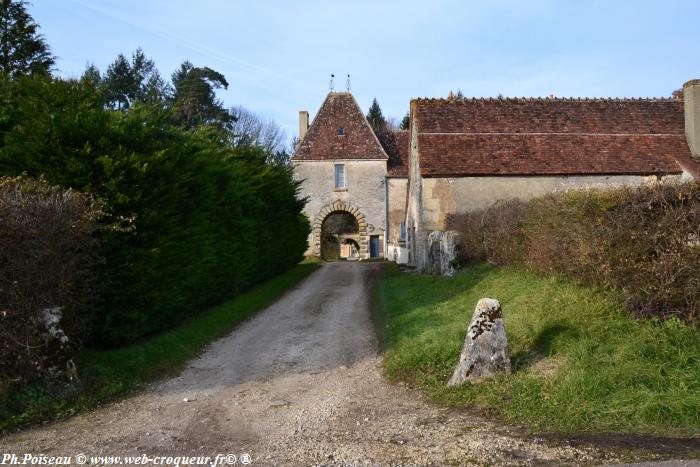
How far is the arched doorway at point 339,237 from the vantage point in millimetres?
51781

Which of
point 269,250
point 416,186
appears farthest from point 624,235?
point 416,186

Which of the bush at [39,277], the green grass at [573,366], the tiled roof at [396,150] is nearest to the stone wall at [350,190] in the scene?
the tiled roof at [396,150]

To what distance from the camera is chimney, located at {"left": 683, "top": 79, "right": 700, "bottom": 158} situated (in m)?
21.4

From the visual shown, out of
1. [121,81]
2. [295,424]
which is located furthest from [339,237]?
[295,424]

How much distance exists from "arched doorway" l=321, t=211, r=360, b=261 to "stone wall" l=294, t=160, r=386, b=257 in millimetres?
9885

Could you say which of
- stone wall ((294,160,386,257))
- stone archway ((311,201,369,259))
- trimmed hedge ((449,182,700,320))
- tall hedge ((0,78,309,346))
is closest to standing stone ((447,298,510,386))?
trimmed hedge ((449,182,700,320))

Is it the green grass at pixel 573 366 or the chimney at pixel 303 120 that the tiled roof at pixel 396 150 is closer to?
the chimney at pixel 303 120

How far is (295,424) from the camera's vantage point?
6004 millimetres

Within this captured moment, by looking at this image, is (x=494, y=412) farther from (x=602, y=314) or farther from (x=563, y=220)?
(x=563, y=220)

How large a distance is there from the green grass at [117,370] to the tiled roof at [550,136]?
11.6 metres

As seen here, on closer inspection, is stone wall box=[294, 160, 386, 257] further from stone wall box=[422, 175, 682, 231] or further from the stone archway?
stone wall box=[422, 175, 682, 231]

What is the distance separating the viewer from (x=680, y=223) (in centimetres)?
728

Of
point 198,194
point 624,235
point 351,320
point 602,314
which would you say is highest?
point 198,194

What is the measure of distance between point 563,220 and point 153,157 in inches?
248
